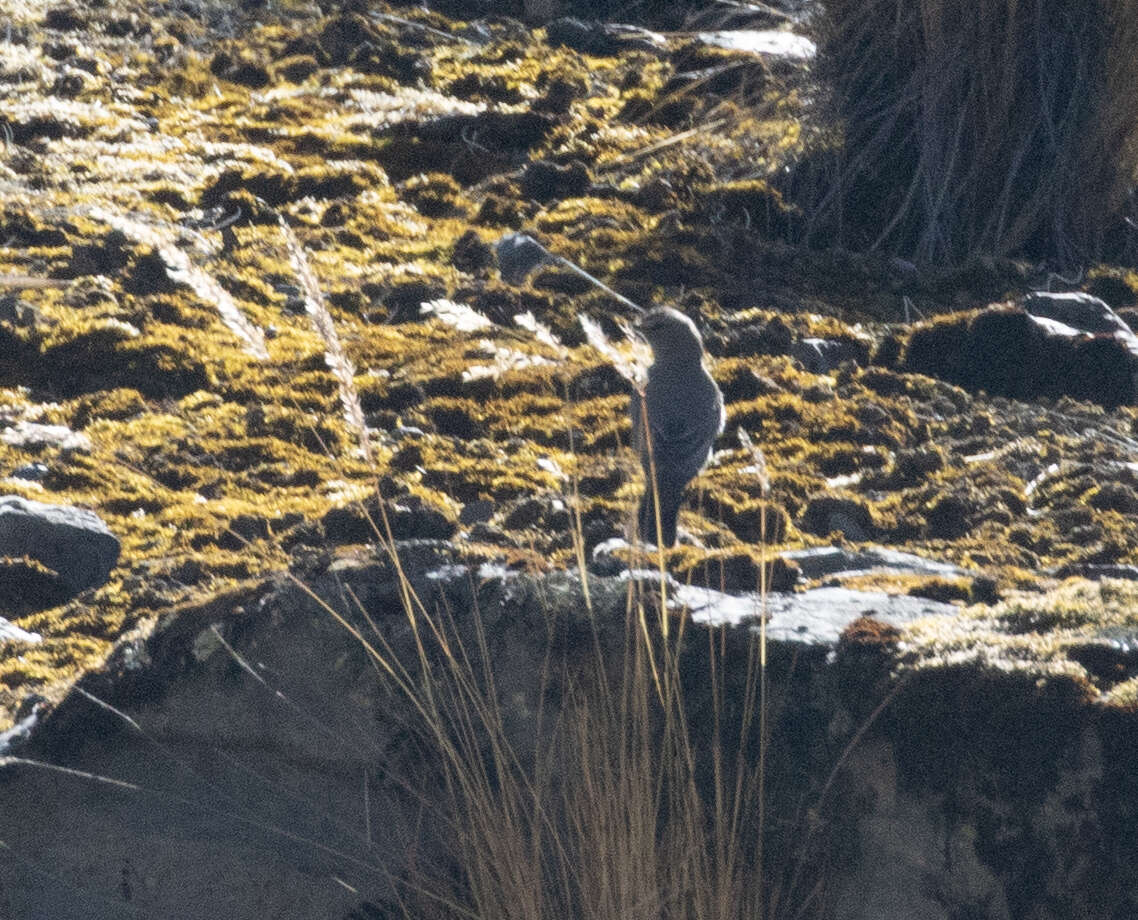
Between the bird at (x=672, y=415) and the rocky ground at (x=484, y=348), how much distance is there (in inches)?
6.6

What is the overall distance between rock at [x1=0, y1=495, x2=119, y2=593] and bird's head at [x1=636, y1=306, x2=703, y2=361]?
1.73 metres

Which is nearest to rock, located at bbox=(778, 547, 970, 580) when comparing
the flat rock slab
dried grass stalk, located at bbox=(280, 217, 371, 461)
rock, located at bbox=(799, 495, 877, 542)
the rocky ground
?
the rocky ground

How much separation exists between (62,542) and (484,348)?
6.96 ft

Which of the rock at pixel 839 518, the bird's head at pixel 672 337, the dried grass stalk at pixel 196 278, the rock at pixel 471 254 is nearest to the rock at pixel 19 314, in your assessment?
the rock at pixel 471 254

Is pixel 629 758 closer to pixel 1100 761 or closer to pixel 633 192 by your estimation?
pixel 1100 761

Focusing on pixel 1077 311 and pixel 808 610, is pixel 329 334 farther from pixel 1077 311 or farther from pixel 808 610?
pixel 1077 311

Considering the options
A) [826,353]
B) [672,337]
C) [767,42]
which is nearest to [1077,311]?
[826,353]

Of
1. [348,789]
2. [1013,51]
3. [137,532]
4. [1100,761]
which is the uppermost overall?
[1013,51]

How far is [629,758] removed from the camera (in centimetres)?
249

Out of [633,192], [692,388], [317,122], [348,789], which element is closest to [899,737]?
[348,789]

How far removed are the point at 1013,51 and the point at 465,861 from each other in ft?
17.9

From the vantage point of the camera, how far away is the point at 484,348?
6.05 m

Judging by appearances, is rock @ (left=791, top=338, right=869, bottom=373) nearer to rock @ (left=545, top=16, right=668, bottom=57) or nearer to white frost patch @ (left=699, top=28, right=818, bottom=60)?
white frost patch @ (left=699, top=28, right=818, bottom=60)

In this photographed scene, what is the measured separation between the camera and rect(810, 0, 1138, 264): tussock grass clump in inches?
269
